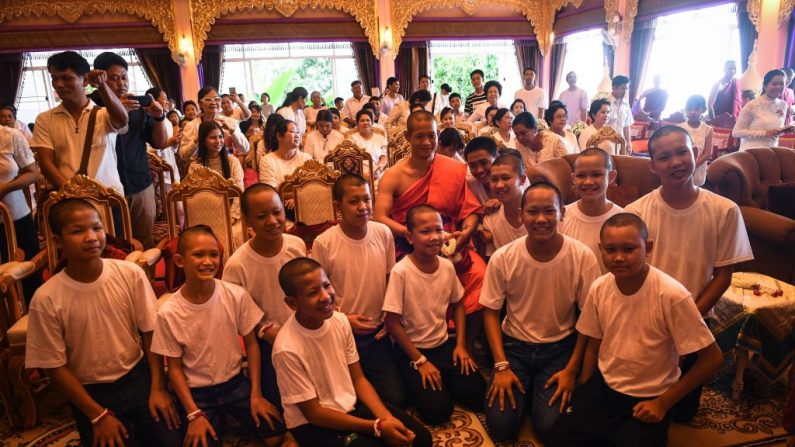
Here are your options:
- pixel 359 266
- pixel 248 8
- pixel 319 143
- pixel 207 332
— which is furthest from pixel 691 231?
pixel 248 8

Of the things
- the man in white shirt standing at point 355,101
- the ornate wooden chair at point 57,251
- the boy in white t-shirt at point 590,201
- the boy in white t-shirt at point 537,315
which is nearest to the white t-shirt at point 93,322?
the ornate wooden chair at point 57,251

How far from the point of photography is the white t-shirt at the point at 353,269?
2.34 m

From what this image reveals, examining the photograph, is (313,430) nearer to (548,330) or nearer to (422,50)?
(548,330)

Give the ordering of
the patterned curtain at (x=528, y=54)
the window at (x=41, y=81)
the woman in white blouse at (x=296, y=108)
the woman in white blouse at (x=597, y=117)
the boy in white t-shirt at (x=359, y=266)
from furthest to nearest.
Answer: the patterned curtain at (x=528, y=54), the window at (x=41, y=81), the woman in white blouse at (x=296, y=108), the woman in white blouse at (x=597, y=117), the boy in white t-shirt at (x=359, y=266)

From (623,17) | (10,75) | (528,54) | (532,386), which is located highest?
(623,17)

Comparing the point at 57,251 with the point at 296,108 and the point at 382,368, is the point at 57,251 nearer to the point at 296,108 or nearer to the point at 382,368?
the point at 382,368

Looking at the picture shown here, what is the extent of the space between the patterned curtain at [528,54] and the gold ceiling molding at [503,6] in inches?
5.5

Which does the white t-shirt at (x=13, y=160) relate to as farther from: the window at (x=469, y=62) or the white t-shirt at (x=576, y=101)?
the window at (x=469, y=62)

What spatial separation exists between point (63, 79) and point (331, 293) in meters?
1.96

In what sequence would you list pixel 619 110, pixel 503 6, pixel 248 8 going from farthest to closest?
pixel 503 6
pixel 248 8
pixel 619 110

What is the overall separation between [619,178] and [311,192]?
2255mm

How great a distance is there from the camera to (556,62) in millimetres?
11836

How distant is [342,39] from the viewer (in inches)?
428

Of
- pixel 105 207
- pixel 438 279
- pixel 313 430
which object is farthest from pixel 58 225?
pixel 438 279
